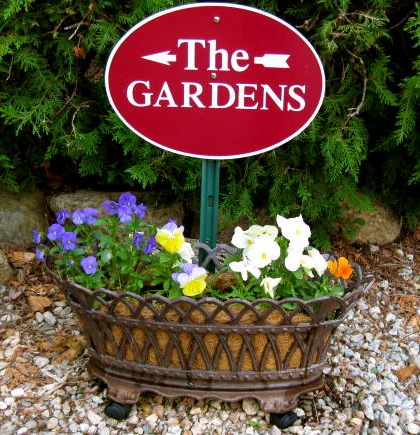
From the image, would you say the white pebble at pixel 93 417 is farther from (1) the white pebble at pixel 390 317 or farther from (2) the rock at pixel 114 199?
(1) the white pebble at pixel 390 317

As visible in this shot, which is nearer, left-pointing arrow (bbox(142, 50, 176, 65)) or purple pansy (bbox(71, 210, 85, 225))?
left-pointing arrow (bbox(142, 50, 176, 65))

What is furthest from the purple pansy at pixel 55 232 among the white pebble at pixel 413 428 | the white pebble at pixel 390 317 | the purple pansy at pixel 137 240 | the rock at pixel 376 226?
the rock at pixel 376 226

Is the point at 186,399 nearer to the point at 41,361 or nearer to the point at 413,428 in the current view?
the point at 41,361

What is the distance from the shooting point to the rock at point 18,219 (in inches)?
124

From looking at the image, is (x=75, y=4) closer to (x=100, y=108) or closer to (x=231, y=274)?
(x=100, y=108)

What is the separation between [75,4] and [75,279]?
129 cm

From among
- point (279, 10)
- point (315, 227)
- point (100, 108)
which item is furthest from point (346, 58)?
point (100, 108)

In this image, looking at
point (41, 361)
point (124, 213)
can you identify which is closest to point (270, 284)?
point (124, 213)

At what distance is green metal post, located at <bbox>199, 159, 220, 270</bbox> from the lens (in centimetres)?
220

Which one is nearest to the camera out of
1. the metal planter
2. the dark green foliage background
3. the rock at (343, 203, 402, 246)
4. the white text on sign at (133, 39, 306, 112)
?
the metal planter

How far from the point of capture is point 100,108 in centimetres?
299

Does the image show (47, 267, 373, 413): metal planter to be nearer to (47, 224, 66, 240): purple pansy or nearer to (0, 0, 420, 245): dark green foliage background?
(47, 224, 66, 240): purple pansy

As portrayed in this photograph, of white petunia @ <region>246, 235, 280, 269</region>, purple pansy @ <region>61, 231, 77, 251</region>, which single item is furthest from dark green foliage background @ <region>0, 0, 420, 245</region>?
white petunia @ <region>246, 235, 280, 269</region>

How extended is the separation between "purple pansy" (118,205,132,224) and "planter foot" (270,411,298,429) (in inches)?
34.9
